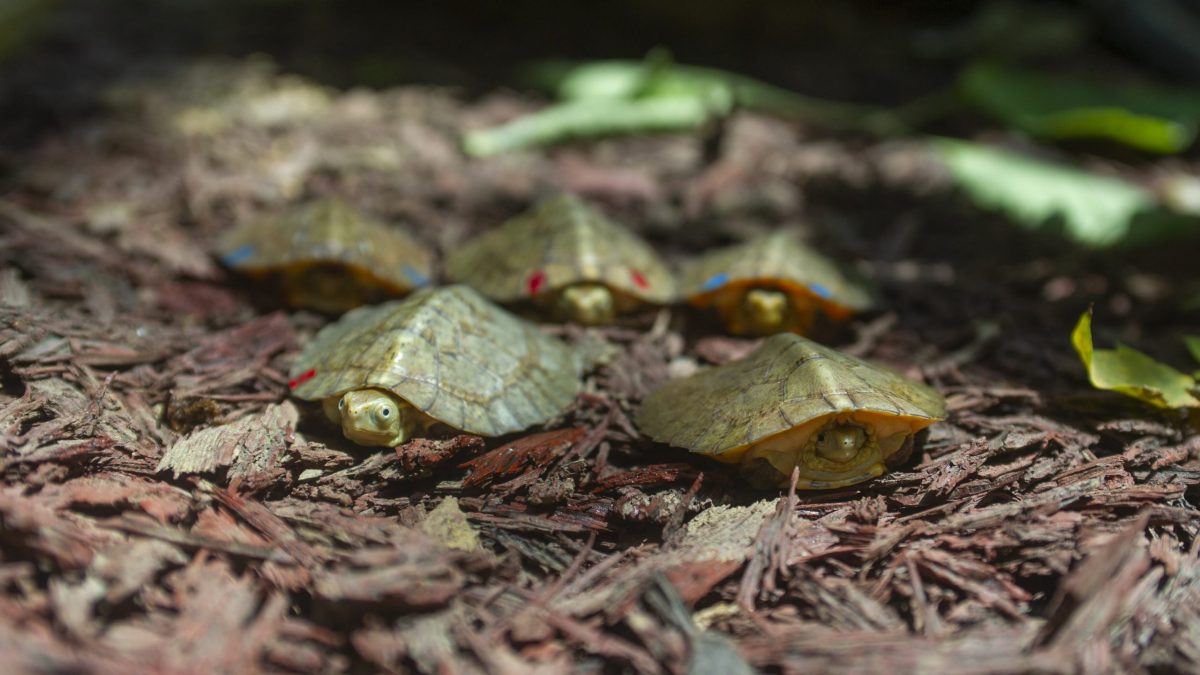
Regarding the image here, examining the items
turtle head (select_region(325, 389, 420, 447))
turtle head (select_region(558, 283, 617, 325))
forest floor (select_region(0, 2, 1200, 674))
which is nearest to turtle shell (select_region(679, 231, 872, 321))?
forest floor (select_region(0, 2, 1200, 674))

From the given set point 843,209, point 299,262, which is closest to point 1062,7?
point 843,209

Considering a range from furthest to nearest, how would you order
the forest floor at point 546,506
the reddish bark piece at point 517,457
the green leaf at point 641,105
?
the green leaf at point 641,105 < the reddish bark piece at point 517,457 < the forest floor at point 546,506

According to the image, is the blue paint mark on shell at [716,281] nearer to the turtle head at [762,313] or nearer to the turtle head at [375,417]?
the turtle head at [762,313]

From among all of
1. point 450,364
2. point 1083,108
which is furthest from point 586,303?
point 1083,108

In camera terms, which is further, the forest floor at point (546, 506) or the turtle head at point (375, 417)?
the turtle head at point (375, 417)

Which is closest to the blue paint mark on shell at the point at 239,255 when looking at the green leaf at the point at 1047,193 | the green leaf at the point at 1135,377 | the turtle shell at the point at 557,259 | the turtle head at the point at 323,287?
the turtle head at the point at 323,287

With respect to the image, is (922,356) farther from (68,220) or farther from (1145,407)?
(68,220)

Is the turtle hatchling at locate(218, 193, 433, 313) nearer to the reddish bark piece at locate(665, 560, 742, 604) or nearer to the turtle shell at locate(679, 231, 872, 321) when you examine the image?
the turtle shell at locate(679, 231, 872, 321)
